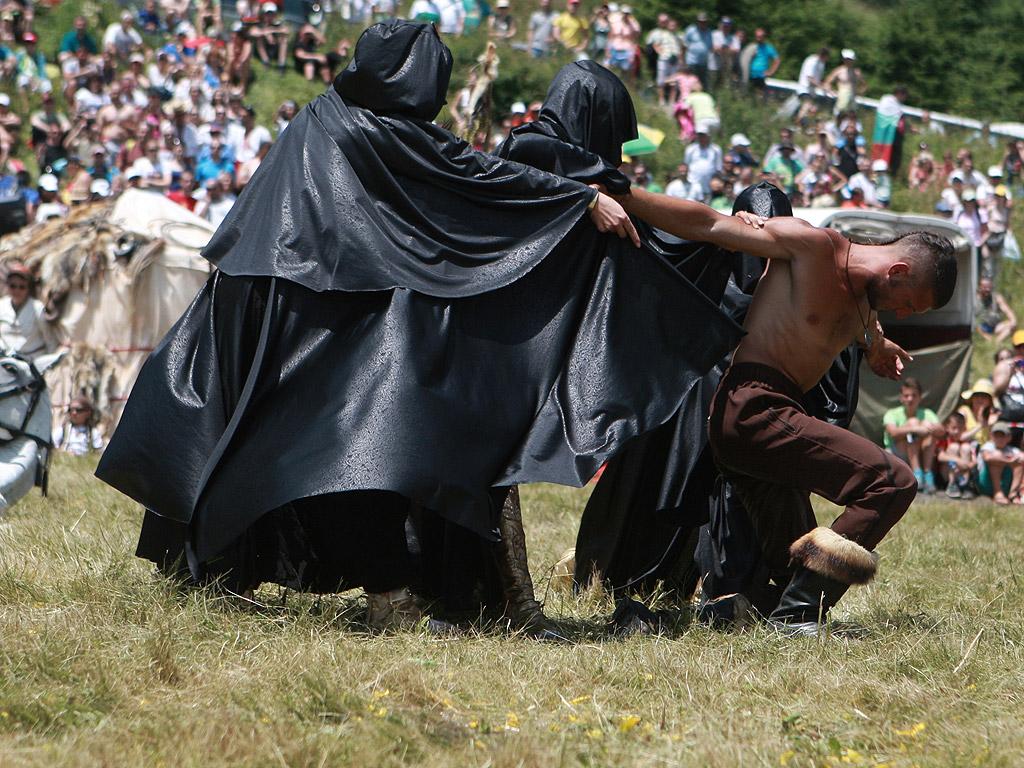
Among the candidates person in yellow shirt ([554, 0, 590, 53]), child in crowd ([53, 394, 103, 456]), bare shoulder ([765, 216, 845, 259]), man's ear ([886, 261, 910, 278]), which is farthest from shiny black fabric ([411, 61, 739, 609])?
person in yellow shirt ([554, 0, 590, 53])

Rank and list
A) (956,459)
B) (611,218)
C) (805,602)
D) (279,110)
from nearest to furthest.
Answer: (611,218), (805,602), (956,459), (279,110)

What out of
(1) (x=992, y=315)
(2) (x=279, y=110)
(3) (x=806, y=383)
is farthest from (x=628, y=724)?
(2) (x=279, y=110)

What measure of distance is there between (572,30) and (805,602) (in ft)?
64.6

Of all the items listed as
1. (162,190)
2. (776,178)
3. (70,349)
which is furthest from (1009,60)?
(70,349)

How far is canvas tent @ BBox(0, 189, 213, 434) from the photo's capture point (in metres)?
11.5

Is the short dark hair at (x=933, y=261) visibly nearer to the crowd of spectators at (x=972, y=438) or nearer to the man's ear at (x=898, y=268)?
the man's ear at (x=898, y=268)

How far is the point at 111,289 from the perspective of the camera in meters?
11.6

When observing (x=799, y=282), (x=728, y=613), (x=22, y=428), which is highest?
(x=799, y=282)

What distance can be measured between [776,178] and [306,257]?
1275 centimetres

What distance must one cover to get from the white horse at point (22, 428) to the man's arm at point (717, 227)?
3.93m

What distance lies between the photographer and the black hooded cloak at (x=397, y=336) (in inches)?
158

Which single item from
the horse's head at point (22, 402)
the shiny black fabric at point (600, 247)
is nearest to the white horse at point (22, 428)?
the horse's head at point (22, 402)

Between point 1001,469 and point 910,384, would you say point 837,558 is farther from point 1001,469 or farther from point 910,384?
point 910,384

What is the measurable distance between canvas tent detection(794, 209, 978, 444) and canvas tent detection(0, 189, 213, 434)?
602 centimetres
